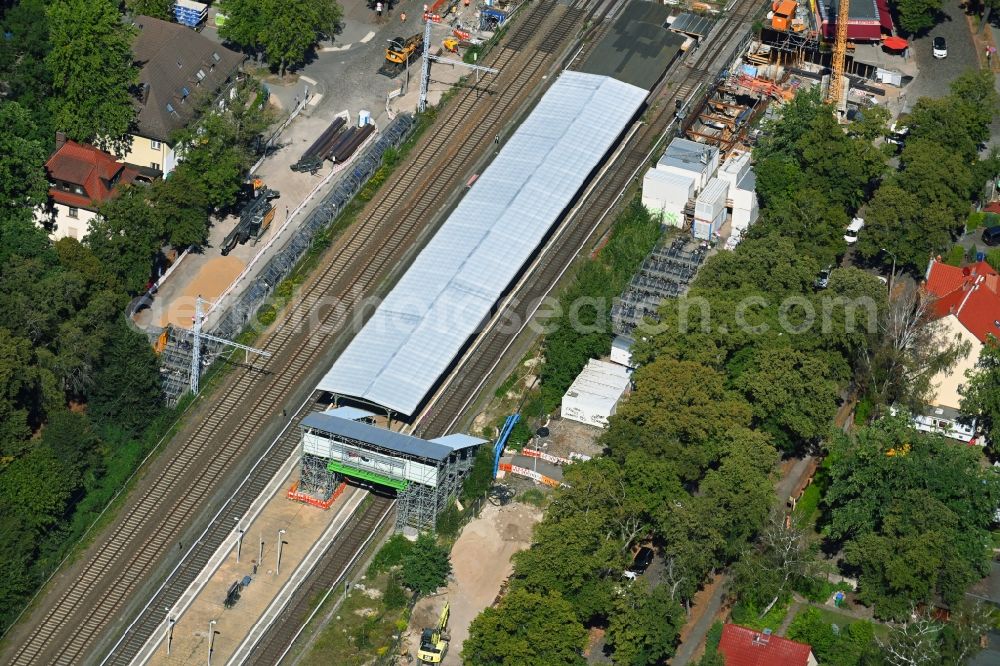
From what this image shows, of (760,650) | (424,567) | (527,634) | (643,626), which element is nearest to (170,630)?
(424,567)

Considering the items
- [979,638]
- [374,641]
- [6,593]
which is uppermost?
[6,593]

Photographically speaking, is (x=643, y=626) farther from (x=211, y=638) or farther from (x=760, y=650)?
(x=211, y=638)

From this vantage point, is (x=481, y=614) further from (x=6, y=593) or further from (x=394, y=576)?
(x=6, y=593)

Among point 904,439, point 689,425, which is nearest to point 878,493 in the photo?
point 904,439

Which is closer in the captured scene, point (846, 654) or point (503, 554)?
point (846, 654)

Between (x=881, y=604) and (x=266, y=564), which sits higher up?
(x=266, y=564)

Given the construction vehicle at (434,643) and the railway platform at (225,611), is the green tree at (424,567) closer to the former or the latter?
the construction vehicle at (434,643)

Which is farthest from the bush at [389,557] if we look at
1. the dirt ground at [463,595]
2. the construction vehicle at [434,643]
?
the construction vehicle at [434,643]
